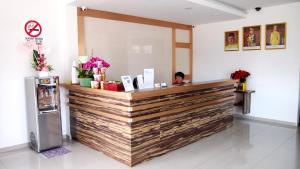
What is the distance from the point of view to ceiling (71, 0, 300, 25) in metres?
4.21

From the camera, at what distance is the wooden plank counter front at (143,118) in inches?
126

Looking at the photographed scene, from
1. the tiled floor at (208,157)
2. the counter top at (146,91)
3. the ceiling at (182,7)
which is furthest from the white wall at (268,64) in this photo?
the counter top at (146,91)

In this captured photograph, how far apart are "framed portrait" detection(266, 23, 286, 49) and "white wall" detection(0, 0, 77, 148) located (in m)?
4.29

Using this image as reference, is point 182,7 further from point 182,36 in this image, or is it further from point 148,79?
point 182,36

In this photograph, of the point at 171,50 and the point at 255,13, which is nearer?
the point at 255,13

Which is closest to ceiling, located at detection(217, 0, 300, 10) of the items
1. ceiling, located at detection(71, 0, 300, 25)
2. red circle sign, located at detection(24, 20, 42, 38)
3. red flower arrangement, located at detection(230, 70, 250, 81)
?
ceiling, located at detection(71, 0, 300, 25)

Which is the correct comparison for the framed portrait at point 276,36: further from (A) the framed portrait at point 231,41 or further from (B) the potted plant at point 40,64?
(B) the potted plant at point 40,64

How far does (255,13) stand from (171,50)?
228cm

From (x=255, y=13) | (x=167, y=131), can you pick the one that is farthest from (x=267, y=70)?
(x=167, y=131)

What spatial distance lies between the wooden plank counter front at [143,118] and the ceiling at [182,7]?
1525 mm

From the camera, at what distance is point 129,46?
18.0 ft

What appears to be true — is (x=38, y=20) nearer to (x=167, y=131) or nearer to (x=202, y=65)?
(x=167, y=131)

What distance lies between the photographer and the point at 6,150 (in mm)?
3832

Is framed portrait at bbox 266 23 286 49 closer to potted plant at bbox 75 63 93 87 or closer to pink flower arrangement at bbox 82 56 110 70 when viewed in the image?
pink flower arrangement at bbox 82 56 110 70
